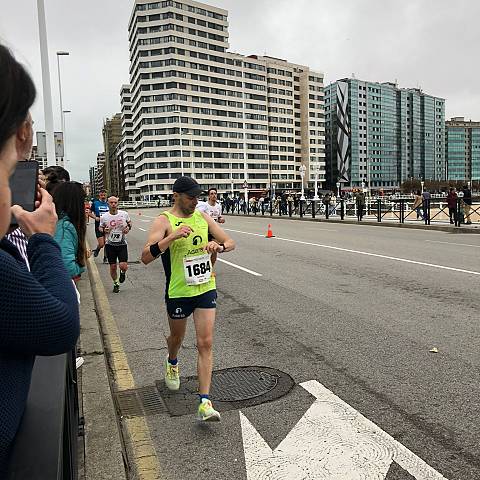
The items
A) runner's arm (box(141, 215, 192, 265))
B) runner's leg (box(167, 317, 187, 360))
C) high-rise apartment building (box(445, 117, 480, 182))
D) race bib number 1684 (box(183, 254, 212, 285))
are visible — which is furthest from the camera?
high-rise apartment building (box(445, 117, 480, 182))

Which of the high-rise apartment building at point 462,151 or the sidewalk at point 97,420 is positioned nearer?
the sidewalk at point 97,420

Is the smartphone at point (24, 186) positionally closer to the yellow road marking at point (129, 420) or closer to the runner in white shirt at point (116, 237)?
the yellow road marking at point (129, 420)

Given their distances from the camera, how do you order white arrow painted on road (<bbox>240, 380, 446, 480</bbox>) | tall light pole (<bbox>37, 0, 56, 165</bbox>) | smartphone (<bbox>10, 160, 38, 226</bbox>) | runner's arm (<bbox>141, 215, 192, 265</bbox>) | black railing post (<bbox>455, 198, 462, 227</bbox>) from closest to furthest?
1. smartphone (<bbox>10, 160, 38, 226</bbox>)
2. white arrow painted on road (<bbox>240, 380, 446, 480</bbox>)
3. runner's arm (<bbox>141, 215, 192, 265</bbox>)
4. tall light pole (<bbox>37, 0, 56, 165</bbox>)
5. black railing post (<bbox>455, 198, 462, 227</bbox>)

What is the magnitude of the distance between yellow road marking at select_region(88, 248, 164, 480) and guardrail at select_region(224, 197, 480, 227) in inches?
734

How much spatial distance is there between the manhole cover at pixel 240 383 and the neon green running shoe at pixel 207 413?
435 mm

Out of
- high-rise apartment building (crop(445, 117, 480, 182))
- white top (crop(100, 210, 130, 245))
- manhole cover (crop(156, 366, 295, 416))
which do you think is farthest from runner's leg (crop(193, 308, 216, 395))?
high-rise apartment building (crop(445, 117, 480, 182))

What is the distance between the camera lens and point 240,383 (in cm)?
456

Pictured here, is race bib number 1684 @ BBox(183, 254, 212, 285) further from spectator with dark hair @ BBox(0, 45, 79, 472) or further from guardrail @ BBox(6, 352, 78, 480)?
spectator with dark hair @ BBox(0, 45, 79, 472)

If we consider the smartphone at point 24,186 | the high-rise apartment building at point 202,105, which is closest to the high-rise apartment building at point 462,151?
the high-rise apartment building at point 202,105

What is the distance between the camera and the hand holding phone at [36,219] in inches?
66.4

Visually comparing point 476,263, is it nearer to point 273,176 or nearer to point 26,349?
point 26,349

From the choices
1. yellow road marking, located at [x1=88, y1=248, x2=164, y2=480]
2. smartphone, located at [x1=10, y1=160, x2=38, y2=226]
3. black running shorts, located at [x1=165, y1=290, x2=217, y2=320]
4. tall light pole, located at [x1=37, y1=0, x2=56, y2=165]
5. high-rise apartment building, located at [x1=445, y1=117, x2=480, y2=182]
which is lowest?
yellow road marking, located at [x1=88, y1=248, x2=164, y2=480]

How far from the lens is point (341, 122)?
151125 mm

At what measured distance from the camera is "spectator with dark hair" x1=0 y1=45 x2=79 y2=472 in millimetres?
1174
